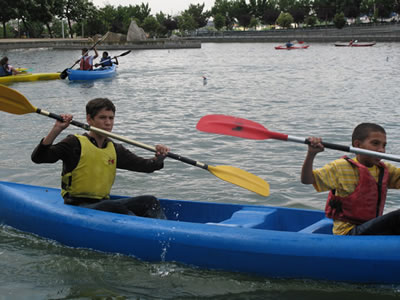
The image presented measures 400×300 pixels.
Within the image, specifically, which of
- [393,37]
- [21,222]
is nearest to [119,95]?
[21,222]

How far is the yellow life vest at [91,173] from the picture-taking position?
4.15 metres

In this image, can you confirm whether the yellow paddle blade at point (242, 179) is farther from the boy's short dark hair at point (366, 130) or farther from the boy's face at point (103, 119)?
the boy's short dark hair at point (366, 130)

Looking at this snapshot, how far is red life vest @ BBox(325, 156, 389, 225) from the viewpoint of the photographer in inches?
136

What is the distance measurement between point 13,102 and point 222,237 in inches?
85.7

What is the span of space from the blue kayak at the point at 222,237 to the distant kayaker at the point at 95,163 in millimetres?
123

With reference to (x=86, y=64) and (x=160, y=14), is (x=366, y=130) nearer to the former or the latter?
(x=86, y=64)

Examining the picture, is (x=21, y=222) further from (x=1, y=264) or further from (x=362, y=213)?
(x=362, y=213)

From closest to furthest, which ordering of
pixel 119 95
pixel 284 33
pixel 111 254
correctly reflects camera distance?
pixel 111 254 < pixel 119 95 < pixel 284 33

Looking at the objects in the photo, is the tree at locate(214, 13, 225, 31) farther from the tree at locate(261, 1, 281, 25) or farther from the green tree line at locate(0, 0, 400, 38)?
the tree at locate(261, 1, 281, 25)

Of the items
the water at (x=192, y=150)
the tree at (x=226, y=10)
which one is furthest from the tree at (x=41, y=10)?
the water at (x=192, y=150)

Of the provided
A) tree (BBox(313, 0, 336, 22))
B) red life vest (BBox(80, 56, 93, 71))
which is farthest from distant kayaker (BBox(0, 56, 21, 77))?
tree (BBox(313, 0, 336, 22))

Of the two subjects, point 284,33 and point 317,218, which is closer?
point 317,218

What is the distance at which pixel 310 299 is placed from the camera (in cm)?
373

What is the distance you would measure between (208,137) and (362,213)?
18.6 ft
